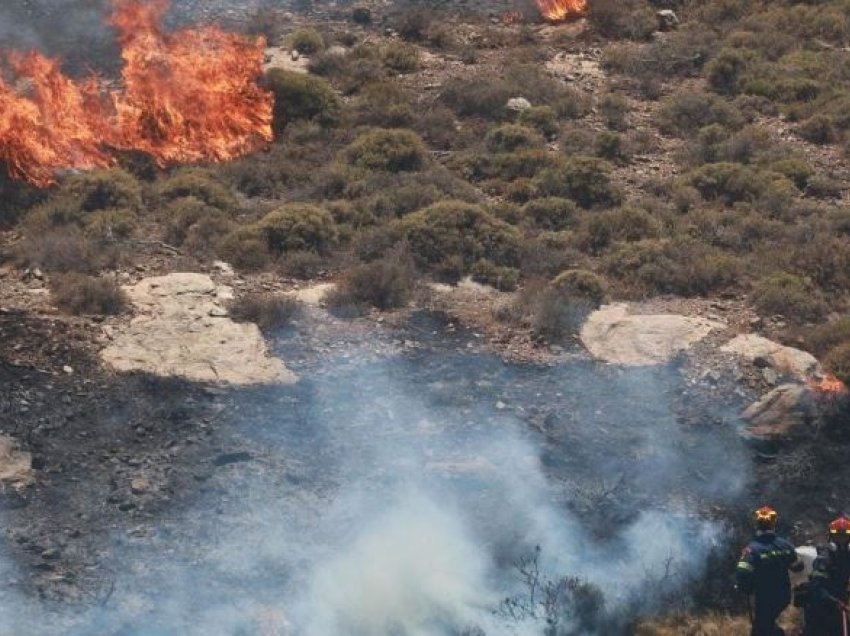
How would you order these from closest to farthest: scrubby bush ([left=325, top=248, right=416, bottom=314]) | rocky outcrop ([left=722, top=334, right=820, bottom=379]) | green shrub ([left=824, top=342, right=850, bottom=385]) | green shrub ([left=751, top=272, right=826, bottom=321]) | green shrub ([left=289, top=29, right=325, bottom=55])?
green shrub ([left=824, top=342, right=850, bottom=385]) → rocky outcrop ([left=722, top=334, right=820, bottom=379]) → scrubby bush ([left=325, top=248, right=416, bottom=314]) → green shrub ([left=751, top=272, right=826, bottom=321]) → green shrub ([left=289, top=29, right=325, bottom=55])

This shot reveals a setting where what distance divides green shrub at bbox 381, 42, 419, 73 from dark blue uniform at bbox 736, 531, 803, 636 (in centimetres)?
1726

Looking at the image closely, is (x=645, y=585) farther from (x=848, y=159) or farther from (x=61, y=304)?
(x=848, y=159)

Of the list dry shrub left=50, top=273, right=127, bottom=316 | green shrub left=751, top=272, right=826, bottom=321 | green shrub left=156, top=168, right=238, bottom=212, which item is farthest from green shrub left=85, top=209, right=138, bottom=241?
green shrub left=751, top=272, right=826, bottom=321

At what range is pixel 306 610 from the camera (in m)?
10.6

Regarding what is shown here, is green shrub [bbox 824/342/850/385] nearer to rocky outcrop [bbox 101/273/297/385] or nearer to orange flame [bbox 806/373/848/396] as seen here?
orange flame [bbox 806/373/848/396]

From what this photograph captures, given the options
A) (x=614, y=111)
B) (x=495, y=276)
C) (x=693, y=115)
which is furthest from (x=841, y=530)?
(x=693, y=115)

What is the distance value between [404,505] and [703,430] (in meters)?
3.98

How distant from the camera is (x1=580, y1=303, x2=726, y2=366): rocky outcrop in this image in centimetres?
1459

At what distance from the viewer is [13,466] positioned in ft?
38.5

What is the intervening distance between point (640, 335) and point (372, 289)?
3882 millimetres

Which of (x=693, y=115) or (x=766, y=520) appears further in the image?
(x=693, y=115)

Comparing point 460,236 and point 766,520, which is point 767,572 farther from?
point 460,236

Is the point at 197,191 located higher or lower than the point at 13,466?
lower

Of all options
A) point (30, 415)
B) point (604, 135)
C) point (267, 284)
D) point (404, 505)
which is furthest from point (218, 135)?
point (404, 505)
